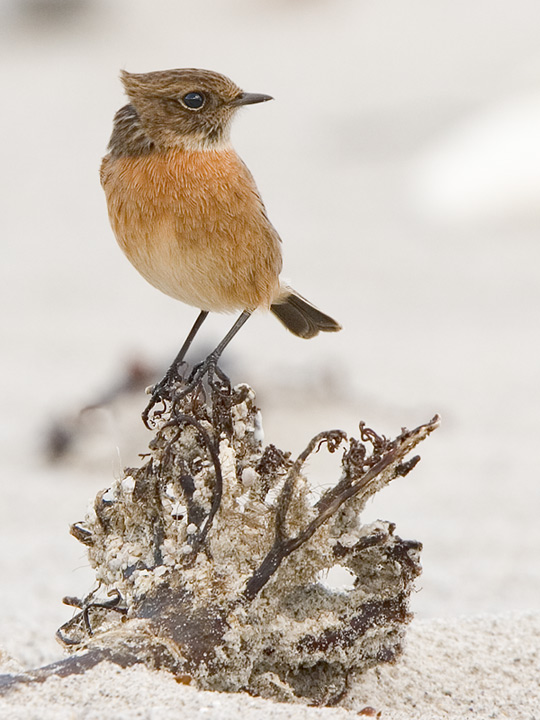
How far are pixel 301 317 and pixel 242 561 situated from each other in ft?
4.58

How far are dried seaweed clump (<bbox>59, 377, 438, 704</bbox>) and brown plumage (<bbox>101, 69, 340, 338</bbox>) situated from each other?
0.50m

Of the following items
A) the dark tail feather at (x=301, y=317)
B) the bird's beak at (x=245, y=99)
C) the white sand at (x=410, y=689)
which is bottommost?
the white sand at (x=410, y=689)

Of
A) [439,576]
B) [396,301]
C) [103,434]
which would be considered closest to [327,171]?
[396,301]

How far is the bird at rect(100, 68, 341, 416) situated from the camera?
3.41m

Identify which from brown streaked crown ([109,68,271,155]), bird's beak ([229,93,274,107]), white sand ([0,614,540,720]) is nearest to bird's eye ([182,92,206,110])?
brown streaked crown ([109,68,271,155])

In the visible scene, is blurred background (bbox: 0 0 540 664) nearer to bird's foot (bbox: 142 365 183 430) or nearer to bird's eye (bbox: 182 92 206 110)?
bird's foot (bbox: 142 365 183 430)

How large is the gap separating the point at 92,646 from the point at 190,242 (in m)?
1.32

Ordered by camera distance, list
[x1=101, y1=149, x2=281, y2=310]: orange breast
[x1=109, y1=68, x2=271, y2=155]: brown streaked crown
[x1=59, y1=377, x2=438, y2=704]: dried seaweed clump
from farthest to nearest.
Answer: [x1=109, y1=68, x2=271, y2=155]: brown streaked crown, [x1=101, y1=149, x2=281, y2=310]: orange breast, [x1=59, y1=377, x2=438, y2=704]: dried seaweed clump

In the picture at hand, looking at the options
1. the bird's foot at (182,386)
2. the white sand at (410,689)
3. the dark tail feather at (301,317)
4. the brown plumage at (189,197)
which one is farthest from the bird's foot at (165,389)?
the white sand at (410,689)

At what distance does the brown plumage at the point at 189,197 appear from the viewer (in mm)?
3412

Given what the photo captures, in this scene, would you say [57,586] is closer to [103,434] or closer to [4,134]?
[103,434]

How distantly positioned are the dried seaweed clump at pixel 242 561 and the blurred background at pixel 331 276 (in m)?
0.28

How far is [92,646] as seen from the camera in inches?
106

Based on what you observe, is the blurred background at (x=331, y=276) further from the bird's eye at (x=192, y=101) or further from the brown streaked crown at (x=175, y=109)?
the bird's eye at (x=192, y=101)
